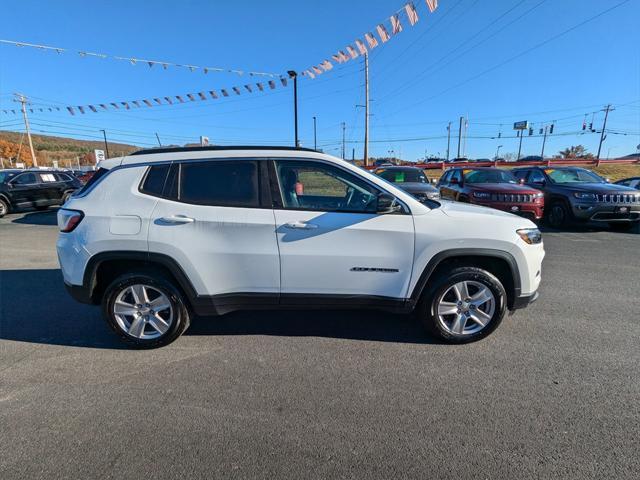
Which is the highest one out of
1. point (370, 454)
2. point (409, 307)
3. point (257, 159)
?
point (257, 159)

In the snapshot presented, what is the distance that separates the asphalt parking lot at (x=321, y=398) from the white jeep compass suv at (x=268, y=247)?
398 millimetres

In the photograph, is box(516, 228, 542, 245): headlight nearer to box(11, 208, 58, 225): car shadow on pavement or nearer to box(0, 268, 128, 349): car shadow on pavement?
box(0, 268, 128, 349): car shadow on pavement

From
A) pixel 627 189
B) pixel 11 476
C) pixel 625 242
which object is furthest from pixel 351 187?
pixel 627 189

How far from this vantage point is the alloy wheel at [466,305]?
315 centimetres

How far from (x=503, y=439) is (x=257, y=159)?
2757mm

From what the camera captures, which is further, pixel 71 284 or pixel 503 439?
pixel 71 284

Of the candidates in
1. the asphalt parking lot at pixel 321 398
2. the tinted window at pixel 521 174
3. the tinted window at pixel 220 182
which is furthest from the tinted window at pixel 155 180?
the tinted window at pixel 521 174

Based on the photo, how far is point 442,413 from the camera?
2.37m

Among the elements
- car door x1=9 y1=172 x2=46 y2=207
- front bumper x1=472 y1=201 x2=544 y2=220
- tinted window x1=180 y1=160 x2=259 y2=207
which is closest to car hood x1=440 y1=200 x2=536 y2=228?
tinted window x1=180 y1=160 x2=259 y2=207

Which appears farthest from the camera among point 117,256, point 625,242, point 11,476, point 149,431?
point 625,242

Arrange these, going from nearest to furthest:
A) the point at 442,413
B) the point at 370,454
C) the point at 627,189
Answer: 1. the point at 370,454
2. the point at 442,413
3. the point at 627,189

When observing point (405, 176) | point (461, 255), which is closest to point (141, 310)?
point (461, 255)

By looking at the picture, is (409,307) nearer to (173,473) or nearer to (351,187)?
(351,187)

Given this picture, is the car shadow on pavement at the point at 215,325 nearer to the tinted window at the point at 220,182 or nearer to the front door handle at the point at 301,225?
the front door handle at the point at 301,225
